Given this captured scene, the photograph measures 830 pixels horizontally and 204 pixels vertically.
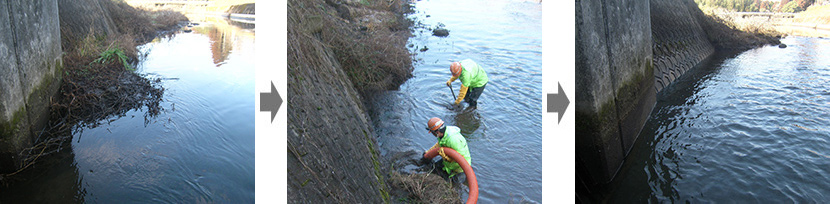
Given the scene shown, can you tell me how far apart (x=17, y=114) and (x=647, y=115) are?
1048cm

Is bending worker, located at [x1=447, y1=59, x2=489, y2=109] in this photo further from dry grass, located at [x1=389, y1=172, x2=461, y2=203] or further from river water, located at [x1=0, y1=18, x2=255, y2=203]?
river water, located at [x1=0, y1=18, x2=255, y2=203]

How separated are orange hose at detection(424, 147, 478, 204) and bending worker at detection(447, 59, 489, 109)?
9.59 ft

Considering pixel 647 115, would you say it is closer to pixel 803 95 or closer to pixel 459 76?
pixel 459 76

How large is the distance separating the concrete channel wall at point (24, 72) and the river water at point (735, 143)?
8.08 m

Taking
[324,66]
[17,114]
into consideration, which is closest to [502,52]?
[324,66]

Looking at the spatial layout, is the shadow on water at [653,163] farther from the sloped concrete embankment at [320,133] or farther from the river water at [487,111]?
the sloped concrete embankment at [320,133]

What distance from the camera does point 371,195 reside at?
5137mm

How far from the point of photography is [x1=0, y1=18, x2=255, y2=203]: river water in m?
6.67

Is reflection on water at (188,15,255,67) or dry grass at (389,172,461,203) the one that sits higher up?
reflection on water at (188,15,255,67)

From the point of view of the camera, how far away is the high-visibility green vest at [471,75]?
981 centimetres

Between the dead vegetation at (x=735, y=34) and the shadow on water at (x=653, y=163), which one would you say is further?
the dead vegetation at (x=735, y=34)

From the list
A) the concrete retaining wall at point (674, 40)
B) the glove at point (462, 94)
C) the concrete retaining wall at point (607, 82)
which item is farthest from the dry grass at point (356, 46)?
the concrete retaining wall at point (674, 40)

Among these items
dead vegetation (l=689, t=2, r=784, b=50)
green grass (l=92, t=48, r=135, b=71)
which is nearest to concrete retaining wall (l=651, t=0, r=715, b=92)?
dead vegetation (l=689, t=2, r=784, b=50)

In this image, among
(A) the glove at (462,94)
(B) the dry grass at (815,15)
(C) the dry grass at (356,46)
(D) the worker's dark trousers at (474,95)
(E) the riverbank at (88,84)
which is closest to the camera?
(C) the dry grass at (356,46)
